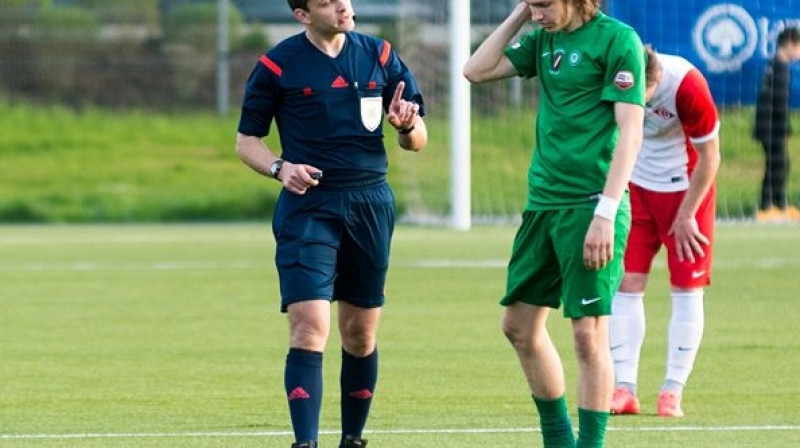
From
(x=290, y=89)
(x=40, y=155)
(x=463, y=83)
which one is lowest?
(x=40, y=155)

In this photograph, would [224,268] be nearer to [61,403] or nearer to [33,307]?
[33,307]

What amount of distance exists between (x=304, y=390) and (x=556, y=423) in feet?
3.12

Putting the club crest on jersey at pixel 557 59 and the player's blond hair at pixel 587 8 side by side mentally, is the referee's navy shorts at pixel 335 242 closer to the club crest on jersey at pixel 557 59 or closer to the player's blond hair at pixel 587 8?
the club crest on jersey at pixel 557 59

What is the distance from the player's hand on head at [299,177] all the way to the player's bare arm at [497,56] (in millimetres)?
722

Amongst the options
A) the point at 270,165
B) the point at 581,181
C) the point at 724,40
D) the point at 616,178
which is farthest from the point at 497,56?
the point at 724,40

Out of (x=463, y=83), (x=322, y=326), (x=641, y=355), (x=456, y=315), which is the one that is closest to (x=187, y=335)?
(x=456, y=315)

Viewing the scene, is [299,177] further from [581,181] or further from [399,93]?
[581,181]

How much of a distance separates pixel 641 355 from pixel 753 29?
10547 mm

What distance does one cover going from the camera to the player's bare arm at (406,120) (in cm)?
775

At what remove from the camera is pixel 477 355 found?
1161 centimetres

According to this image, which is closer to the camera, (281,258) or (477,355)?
(281,258)

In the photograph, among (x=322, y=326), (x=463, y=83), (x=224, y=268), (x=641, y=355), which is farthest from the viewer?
(x=463, y=83)

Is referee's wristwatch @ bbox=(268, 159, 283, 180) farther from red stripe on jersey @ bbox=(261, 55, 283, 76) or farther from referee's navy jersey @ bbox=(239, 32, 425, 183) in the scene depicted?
red stripe on jersey @ bbox=(261, 55, 283, 76)

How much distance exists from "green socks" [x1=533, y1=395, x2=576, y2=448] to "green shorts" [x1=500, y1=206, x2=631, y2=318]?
1.25 feet
